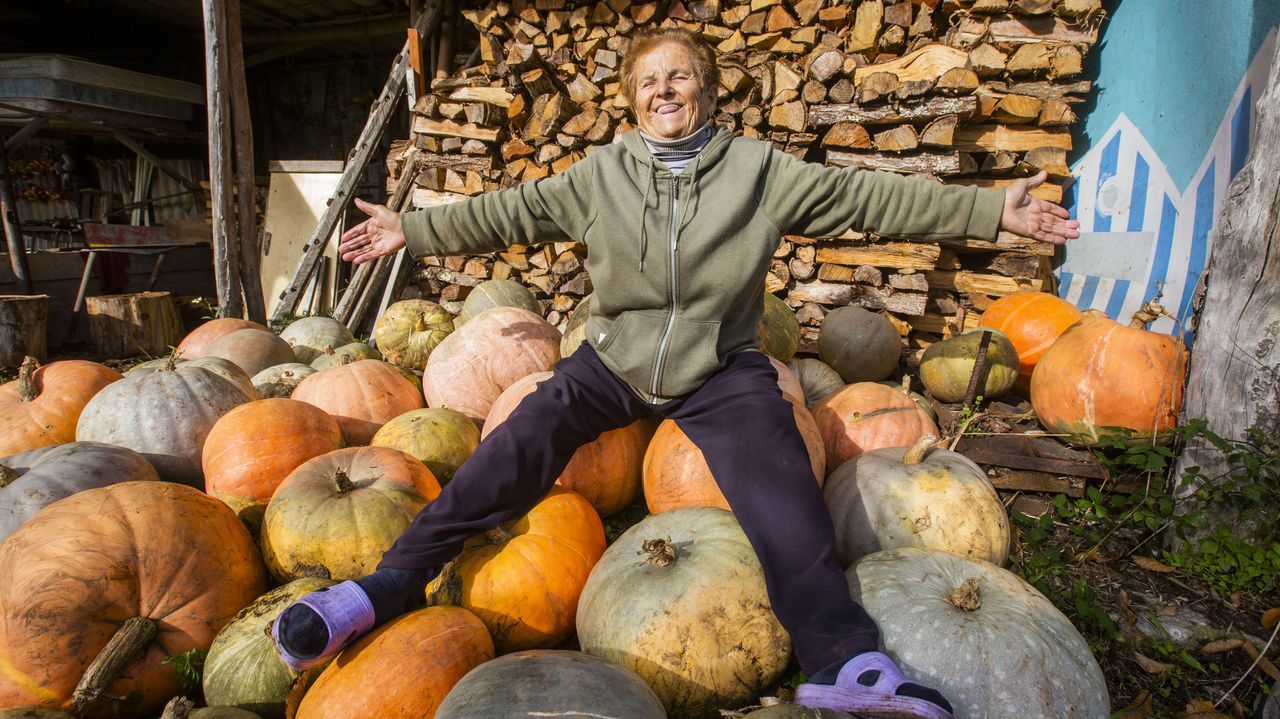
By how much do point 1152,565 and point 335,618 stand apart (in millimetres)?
2897

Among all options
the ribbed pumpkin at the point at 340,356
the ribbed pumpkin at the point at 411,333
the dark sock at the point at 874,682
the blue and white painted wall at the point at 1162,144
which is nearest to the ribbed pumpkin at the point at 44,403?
the ribbed pumpkin at the point at 340,356

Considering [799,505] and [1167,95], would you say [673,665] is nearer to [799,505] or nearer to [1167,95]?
[799,505]

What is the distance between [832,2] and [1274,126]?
115 inches

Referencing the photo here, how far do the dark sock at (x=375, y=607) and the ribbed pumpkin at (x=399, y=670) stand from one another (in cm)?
7

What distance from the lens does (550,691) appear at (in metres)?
1.42

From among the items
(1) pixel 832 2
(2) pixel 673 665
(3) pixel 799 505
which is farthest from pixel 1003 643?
(1) pixel 832 2

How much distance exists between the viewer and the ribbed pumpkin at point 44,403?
9.87 ft

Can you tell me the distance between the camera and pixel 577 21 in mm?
5000

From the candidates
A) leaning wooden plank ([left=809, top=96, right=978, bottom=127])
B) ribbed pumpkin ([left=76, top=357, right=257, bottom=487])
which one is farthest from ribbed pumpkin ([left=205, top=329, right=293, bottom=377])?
leaning wooden plank ([left=809, top=96, right=978, bottom=127])

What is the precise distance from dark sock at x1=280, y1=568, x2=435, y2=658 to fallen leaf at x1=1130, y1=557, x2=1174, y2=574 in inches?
105

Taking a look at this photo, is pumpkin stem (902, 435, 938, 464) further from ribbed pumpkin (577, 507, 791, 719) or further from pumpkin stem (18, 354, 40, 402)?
pumpkin stem (18, 354, 40, 402)

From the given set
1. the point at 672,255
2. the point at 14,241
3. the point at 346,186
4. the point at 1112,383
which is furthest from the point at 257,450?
the point at 14,241

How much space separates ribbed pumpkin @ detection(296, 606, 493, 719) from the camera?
1.60 m

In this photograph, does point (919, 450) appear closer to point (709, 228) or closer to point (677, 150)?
point (709, 228)
